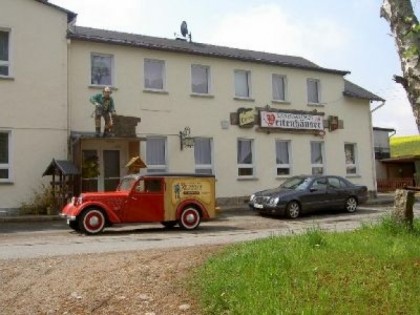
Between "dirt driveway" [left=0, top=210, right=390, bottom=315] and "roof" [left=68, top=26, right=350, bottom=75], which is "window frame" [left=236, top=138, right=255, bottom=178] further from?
"dirt driveway" [left=0, top=210, right=390, bottom=315]

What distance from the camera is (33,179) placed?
723 inches

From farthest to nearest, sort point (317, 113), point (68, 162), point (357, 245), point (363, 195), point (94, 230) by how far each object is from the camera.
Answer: point (317, 113)
point (363, 195)
point (68, 162)
point (94, 230)
point (357, 245)

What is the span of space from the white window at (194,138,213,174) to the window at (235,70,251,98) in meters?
2.86

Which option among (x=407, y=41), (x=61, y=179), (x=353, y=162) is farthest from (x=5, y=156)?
(x=353, y=162)

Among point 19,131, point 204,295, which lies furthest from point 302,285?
point 19,131

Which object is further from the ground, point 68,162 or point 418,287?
point 68,162

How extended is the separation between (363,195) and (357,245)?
45.5 feet

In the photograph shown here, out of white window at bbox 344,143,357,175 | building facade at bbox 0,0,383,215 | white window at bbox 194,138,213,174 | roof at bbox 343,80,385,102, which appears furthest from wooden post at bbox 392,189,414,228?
roof at bbox 343,80,385,102

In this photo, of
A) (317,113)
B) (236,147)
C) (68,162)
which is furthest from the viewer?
(317,113)

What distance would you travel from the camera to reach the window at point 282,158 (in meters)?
24.5

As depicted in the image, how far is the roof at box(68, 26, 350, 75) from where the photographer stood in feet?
67.2

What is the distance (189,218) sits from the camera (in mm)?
14680

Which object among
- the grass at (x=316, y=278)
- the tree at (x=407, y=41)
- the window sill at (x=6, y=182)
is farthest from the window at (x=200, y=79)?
the tree at (x=407, y=41)

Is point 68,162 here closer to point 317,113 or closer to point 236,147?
point 236,147
